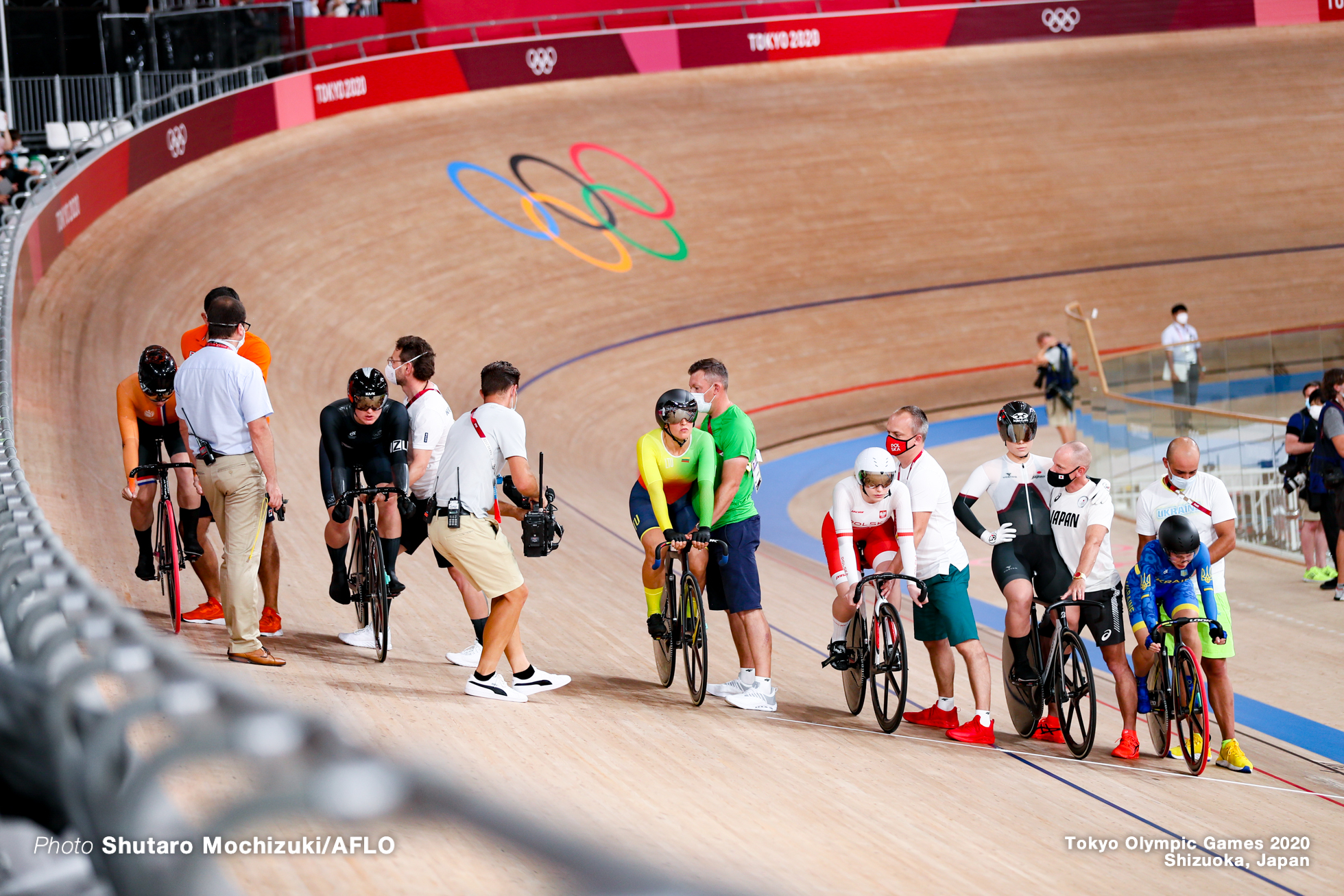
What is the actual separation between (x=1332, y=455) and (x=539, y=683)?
4.88 meters

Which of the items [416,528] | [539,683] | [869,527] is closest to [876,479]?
[869,527]

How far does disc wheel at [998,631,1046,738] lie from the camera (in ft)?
15.9

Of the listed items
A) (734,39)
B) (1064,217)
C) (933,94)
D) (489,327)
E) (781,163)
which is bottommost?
(489,327)

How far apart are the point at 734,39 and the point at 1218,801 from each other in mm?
15943

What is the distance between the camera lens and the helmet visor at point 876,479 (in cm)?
467

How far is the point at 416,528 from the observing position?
16.9 ft

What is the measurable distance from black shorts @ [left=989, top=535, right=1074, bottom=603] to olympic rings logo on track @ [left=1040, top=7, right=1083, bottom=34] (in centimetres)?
1662

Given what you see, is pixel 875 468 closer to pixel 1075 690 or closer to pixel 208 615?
pixel 1075 690

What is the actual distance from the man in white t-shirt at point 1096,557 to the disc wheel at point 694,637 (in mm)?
1411

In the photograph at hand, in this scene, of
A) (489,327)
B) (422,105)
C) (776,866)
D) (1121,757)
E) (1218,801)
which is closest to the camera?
(776,866)

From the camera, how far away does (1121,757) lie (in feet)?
15.8

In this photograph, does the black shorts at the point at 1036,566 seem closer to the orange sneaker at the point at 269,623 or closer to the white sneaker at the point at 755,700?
the white sneaker at the point at 755,700

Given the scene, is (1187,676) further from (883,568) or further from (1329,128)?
(1329,128)

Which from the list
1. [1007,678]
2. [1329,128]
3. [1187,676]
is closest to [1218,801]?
[1187,676]
